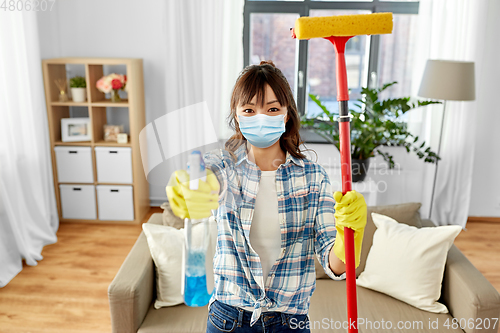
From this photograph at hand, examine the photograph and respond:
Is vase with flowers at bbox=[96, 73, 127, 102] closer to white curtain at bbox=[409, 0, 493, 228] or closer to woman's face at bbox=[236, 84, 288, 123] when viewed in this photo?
white curtain at bbox=[409, 0, 493, 228]

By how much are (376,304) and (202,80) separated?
2.40m

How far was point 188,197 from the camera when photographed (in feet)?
2.51

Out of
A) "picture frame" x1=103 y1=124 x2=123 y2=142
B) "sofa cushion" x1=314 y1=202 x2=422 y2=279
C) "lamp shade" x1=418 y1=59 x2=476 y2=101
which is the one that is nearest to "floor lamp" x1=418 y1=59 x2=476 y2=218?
"lamp shade" x1=418 y1=59 x2=476 y2=101

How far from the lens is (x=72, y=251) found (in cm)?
313

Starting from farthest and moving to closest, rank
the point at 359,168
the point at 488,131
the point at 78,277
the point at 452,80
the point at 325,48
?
1. the point at 325,48
2. the point at 488,131
3. the point at 359,168
4. the point at 452,80
5. the point at 78,277

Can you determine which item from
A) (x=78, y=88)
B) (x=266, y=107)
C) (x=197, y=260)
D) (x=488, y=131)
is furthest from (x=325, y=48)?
(x=197, y=260)

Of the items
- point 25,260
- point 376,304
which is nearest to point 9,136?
point 25,260

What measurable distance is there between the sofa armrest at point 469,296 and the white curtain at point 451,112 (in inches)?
71.4

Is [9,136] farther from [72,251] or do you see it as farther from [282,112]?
[282,112]

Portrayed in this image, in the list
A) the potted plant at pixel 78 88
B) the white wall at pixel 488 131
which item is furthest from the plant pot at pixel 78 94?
the white wall at pixel 488 131

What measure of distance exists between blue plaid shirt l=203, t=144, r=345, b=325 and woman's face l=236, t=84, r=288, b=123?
12 centimetres

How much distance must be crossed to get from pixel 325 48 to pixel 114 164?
2.12m

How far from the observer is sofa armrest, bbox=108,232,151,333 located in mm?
1730

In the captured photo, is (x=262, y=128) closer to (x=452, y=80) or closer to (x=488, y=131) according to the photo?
(x=452, y=80)
